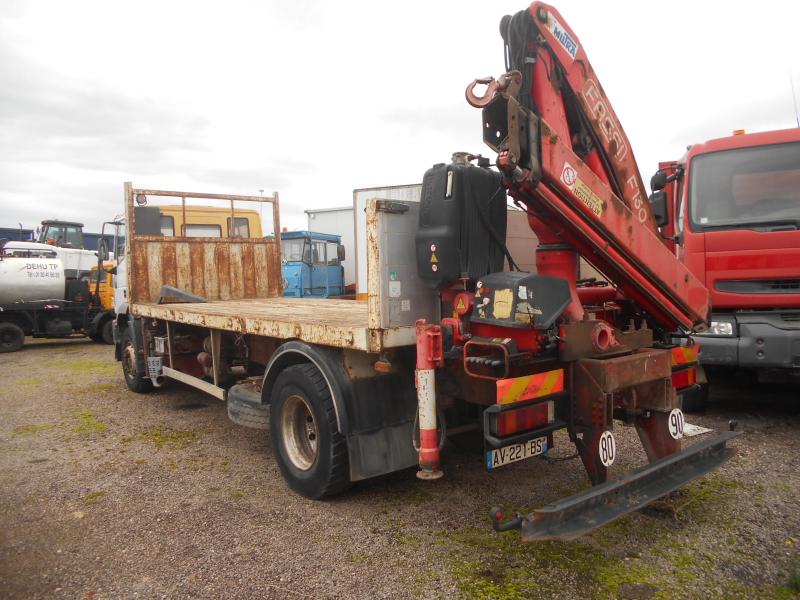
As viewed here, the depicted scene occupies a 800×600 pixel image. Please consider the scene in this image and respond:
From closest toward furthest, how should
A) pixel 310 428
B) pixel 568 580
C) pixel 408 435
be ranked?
pixel 568 580
pixel 408 435
pixel 310 428

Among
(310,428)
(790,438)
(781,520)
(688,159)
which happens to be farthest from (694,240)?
(310,428)

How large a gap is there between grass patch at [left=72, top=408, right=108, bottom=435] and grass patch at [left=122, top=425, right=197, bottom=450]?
494 mm

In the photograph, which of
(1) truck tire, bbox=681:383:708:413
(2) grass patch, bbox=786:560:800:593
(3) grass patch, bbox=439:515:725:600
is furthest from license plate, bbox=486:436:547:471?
(1) truck tire, bbox=681:383:708:413

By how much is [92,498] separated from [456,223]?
3169mm

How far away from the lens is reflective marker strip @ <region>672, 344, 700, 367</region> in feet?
11.9

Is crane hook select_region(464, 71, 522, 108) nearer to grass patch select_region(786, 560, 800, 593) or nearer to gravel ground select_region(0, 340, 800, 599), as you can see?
gravel ground select_region(0, 340, 800, 599)

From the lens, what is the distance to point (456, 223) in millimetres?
3223

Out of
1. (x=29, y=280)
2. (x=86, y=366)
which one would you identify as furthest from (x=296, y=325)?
(x=29, y=280)

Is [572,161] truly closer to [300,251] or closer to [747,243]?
[747,243]

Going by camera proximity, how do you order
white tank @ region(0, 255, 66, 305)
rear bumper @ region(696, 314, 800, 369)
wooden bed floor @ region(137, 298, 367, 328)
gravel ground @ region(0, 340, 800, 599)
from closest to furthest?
gravel ground @ region(0, 340, 800, 599)
wooden bed floor @ region(137, 298, 367, 328)
rear bumper @ region(696, 314, 800, 369)
white tank @ region(0, 255, 66, 305)

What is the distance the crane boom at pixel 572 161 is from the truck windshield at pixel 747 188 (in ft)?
6.45

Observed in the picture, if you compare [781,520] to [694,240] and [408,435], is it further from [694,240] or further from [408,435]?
[694,240]

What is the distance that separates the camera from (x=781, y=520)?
338 centimetres

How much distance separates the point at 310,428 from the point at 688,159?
4.42 m
